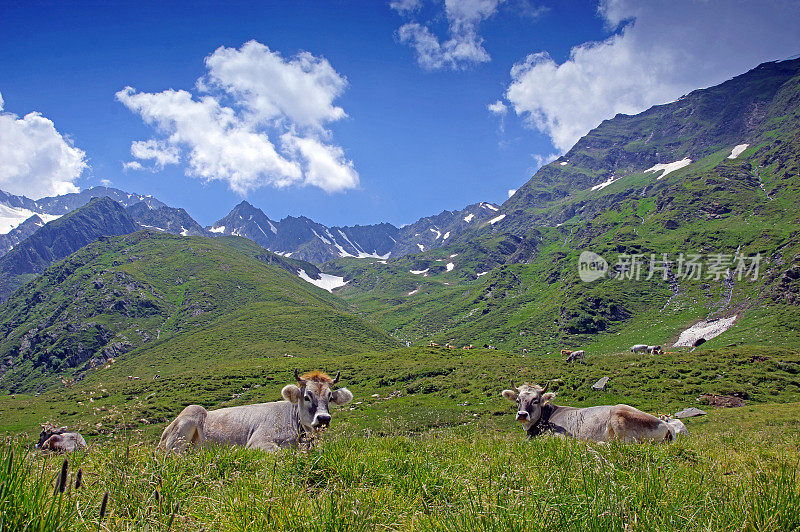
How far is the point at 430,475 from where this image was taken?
4914mm

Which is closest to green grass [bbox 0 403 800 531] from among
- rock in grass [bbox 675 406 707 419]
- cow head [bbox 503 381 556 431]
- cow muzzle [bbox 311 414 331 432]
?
cow muzzle [bbox 311 414 331 432]

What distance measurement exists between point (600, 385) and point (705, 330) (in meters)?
97.8

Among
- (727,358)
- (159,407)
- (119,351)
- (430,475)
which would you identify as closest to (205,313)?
(119,351)

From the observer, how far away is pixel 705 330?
10994 centimetres

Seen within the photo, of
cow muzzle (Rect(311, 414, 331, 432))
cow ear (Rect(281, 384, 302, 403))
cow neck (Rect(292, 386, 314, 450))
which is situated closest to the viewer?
cow neck (Rect(292, 386, 314, 450))

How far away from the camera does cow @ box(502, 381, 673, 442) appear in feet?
40.5

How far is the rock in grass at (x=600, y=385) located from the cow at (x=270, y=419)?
35.5 m

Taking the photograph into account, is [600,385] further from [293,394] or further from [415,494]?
[415,494]

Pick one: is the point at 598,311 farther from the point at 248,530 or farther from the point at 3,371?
the point at 3,371

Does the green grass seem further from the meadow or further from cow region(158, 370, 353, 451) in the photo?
cow region(158, 370, 353, 451)

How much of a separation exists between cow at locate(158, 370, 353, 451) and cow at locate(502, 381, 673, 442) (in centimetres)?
644

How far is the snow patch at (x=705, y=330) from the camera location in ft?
342

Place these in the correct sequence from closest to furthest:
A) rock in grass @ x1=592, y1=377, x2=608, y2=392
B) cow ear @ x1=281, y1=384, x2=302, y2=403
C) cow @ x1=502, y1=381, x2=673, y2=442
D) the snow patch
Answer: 1. cow ear @ x1=281, y1=384, x2=302, y2=403
2. cow @ x1=502, y1=381, x2=673, y2=442
3. rock in grass @ x1=592, y1=377, x2=608, y2=392
4. the snow patch

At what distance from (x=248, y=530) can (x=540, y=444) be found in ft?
17.9
